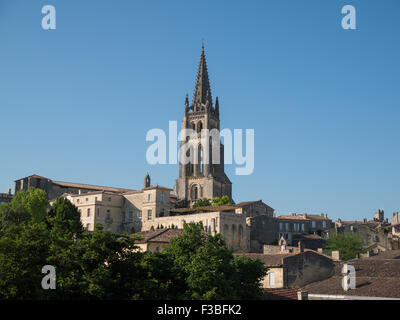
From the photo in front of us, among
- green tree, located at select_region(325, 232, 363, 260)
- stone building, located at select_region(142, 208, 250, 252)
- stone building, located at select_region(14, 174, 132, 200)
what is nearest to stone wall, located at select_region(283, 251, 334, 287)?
stone building, located at select_region(142, 208, 250, 252)

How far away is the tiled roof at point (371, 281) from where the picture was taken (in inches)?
1319

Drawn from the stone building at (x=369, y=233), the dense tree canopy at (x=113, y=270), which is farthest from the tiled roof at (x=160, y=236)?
the stone building at (x=369, y=233)

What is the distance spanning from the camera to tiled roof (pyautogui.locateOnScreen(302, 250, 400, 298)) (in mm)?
33500

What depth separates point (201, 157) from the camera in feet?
337

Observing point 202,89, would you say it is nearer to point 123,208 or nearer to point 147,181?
point 147,181

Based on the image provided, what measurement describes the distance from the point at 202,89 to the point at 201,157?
17.7 meters

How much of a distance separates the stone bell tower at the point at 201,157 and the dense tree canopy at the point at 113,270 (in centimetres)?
6406

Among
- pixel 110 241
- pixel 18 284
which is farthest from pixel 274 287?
pixel 18 284

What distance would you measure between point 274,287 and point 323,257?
252 inches

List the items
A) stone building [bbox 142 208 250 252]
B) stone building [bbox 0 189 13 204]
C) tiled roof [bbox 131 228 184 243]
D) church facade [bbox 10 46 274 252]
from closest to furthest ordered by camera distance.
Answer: tiled roof [bbox 131 228 184 243] < stone building [bbox 142 208 250 252] < church facade [bbox 10 46 274 252] < stone building [bbox 0 189 13 204]

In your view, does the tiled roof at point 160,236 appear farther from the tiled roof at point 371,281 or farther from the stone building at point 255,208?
the stone building at point 255,208

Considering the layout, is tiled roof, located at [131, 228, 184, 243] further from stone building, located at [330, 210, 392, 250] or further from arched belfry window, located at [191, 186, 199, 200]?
stone building, located at [330, 210, 392, 250]

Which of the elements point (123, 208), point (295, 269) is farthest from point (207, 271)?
point (123, 208)

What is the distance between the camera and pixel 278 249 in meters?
60.5
